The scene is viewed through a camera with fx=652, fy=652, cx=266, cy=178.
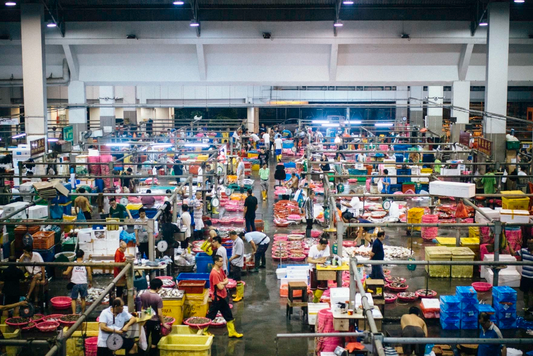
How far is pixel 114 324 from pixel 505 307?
6845 mm

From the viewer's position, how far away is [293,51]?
91.1ft

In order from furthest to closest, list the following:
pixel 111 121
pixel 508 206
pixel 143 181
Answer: pixel 111 121
pixel 143 181
pixel 508 206

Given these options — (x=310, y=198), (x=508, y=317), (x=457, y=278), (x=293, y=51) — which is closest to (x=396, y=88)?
(x=293, y=51)

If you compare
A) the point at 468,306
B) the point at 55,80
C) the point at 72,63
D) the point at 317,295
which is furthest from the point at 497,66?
the point at 55,80

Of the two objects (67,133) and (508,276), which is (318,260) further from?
(67,133)

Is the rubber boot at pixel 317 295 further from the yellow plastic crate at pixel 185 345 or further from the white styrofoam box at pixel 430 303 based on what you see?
the yellow plastic crate at pixel 185 345

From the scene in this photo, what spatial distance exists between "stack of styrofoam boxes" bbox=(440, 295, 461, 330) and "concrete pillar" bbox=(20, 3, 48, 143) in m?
16.9

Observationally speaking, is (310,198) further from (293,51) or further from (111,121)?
(111,121)

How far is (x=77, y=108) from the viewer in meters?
28.6

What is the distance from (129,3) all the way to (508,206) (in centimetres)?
1690

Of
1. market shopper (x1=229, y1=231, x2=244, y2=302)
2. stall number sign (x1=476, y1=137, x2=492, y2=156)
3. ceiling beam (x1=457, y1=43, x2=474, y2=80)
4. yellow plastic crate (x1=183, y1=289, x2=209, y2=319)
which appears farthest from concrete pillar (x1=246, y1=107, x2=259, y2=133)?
yellow plastic crate (x1=183, y1=289, x2=209, y2=319)

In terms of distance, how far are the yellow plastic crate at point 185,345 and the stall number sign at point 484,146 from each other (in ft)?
47.9

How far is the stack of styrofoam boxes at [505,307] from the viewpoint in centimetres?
1152

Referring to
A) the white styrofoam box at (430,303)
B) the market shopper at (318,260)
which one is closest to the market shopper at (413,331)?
the white styrofoam box at (430,303)
